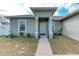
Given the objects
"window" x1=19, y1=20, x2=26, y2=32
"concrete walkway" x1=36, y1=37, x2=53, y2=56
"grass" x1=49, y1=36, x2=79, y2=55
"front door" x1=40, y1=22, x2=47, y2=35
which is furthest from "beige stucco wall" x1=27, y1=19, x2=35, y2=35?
"concrete walkway" x1=36, y1=37, x2=53, y2=56

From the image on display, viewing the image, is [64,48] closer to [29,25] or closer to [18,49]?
[18,49]

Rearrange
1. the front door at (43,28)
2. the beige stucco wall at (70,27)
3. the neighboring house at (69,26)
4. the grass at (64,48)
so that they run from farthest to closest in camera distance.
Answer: the front door at (43,28) → the neighboring house at (69,26) → the beige stucco wall at (70,27) → the grass at (64,48)

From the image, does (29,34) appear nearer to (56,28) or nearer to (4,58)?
(56,28)

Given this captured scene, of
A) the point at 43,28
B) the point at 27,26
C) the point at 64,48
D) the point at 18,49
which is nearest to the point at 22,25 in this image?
the point at 27,26

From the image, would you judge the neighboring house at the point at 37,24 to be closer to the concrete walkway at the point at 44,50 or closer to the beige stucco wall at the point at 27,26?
the beige stucco wall at the point at 27,26

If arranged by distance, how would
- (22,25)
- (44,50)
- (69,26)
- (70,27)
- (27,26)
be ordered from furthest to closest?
(22,25)
(27,26)
(69,26)
(70,27)
(44,50)

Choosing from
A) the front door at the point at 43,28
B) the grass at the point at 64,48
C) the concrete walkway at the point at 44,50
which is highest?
the front door at the point at 43,28

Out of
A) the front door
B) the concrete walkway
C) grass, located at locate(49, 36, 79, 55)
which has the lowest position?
grass, located at locate(49, 36, 79, 55)

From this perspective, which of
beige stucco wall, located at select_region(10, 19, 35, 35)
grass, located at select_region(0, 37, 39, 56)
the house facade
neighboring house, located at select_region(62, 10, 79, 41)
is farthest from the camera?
beige stucco wall, located at select_region(10, 19, 35, 35)

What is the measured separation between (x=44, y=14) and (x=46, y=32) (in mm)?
2035

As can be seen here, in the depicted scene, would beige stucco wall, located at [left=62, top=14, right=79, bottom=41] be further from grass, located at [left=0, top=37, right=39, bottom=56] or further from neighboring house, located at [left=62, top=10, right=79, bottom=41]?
grass, located at [left=0, top=37, right=39, bottom=56]

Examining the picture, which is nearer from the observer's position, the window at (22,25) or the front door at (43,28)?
the window at (22,25)

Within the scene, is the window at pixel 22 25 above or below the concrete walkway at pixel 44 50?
above

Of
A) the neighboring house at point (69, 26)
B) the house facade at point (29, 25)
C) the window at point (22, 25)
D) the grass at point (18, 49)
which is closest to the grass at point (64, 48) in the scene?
the grass at point (18, 49)
